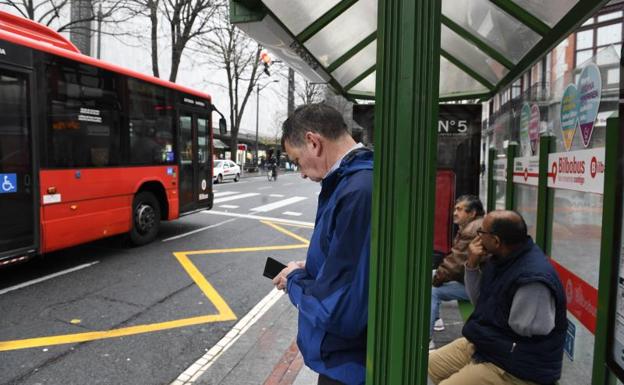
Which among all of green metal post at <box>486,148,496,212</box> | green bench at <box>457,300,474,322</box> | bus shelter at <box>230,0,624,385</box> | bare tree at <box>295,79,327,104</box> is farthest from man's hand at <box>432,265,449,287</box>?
bare tree at <box>295,79,327,104</box>

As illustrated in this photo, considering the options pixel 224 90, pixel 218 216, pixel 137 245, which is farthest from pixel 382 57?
pixel 224 90

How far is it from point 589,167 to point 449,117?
282 centimetres

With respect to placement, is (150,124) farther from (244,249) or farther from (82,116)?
(244,249)

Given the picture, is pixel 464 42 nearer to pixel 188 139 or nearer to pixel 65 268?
pixel 65 268

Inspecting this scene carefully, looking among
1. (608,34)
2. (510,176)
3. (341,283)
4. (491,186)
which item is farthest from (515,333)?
(608,34)

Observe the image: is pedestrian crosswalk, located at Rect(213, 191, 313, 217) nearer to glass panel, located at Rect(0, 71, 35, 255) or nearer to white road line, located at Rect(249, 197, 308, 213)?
white road line, located at Rect(249, 197, 308, 213)

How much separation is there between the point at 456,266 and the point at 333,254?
2545 mm

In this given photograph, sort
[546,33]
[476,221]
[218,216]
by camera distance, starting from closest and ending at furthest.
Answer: [546,33]
[476,221]
[218,216]

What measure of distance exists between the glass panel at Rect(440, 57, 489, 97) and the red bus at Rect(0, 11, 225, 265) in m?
5.01

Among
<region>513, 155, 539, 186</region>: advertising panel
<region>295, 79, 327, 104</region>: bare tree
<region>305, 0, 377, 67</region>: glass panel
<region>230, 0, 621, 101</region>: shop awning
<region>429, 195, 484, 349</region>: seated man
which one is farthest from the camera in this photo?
<region>295, 79, 327, 104</region>: bare tree

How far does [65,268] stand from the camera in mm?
6621

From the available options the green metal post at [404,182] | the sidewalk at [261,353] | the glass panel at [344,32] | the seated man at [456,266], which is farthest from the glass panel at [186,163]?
the green metal post at [404,182]

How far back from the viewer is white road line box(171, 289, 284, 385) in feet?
11.7

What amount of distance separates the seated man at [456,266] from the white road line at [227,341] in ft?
6.11
